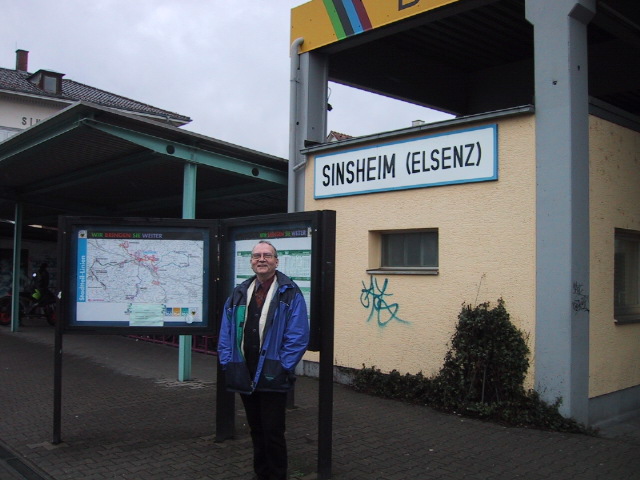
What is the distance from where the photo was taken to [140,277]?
583 cm

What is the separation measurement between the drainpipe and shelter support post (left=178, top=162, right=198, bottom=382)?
4.80ft

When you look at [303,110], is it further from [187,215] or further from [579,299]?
[579,299]

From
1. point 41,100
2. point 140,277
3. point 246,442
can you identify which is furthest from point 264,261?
point 41,100

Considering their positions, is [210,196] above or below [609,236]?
above

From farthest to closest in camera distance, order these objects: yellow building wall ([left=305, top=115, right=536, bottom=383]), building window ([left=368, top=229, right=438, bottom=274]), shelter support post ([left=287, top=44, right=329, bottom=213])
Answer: shelter support post ([left=287, top=44, right=329, bottom=213])
building window ([left=368, top=229, right=438, bottom=274])
yellow building wall ([left=305, top=115, right=536, bottom=383])

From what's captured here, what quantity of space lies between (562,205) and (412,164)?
6.70ft

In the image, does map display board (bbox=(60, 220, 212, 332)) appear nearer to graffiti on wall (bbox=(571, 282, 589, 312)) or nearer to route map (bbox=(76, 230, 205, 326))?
route map (bbox=(76, 230, 205, 326))

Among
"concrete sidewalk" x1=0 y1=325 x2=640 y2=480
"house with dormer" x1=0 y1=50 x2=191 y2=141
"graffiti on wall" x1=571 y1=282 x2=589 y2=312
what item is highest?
"house with dormer" x1=0 y1=50 x2=191 y2=141

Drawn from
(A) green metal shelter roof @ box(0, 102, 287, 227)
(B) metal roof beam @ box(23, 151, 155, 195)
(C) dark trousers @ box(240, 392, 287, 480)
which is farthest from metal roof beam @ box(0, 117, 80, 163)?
(C) dark trousers @ box(240, 392, 287, 480)

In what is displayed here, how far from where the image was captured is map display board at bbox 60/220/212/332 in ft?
18.9

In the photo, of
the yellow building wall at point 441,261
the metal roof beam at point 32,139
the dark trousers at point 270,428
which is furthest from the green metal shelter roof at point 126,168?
the dark trousers at point 270,428

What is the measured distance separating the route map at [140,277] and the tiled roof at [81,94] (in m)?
29.7

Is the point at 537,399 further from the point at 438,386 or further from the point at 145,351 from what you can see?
the point at 145,351

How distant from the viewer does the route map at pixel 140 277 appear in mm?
5762
